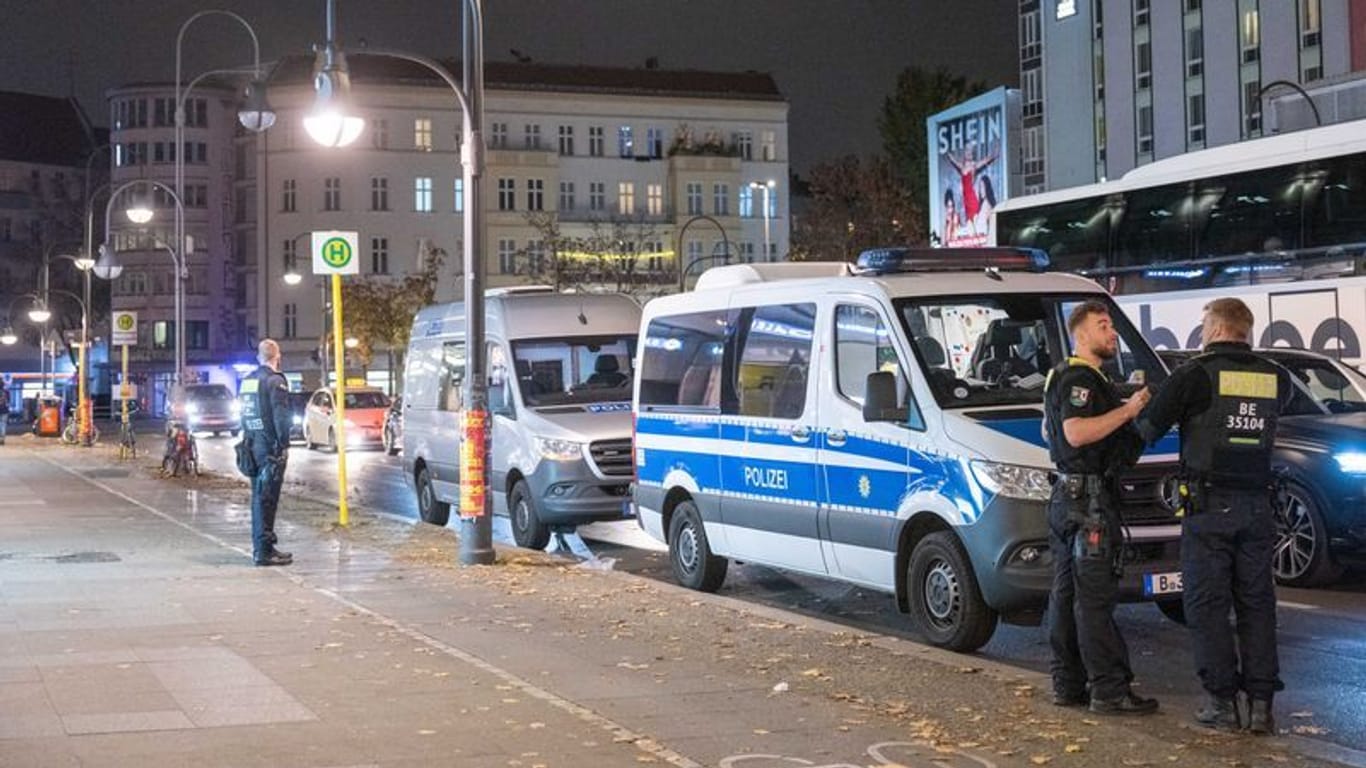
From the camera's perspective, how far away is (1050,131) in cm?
7788

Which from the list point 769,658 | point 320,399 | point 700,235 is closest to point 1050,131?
point 700,235

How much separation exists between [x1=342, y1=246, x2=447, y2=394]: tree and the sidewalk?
61.8 metres

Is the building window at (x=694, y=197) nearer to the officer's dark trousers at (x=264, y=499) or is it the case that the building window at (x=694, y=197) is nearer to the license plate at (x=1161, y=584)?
the officer's dark trousers at (x=264, y=499)

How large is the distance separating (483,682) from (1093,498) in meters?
3.41

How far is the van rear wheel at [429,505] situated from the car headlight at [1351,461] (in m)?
10.3

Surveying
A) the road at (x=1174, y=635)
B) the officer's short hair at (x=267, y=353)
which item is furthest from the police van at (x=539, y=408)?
the officer's short hair at (x=267, y=353)

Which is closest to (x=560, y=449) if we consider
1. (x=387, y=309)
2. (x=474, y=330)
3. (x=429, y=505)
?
(x=474, y=330)

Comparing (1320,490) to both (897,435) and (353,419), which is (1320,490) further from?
(353,419)

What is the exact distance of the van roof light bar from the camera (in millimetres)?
11352

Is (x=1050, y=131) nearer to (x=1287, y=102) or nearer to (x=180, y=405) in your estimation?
(x=1287, y=102)

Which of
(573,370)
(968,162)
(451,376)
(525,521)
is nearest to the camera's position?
(525,521)

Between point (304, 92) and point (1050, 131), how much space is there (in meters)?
37.2

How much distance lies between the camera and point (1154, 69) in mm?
70438

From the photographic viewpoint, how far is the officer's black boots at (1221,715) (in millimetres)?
7797
